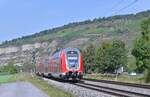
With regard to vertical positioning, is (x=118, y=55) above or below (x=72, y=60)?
above

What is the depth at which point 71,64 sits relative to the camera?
6184 centimetres

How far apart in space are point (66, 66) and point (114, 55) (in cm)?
5529

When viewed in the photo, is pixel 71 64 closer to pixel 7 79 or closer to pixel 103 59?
pixel 7 79

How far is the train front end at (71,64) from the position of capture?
61531 millimetres

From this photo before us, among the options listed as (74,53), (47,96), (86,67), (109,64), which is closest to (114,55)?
(109,64)

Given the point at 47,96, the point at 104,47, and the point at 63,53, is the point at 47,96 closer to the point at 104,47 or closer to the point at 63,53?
the point at 63,53

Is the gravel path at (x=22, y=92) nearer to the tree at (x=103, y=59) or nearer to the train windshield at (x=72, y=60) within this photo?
the train windshield at (x=72, y=60)

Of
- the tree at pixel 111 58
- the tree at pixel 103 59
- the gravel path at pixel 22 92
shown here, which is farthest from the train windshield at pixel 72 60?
the tree at pixel 103 59

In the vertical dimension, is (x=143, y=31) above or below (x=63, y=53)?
above

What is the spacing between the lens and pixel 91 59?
452 ft

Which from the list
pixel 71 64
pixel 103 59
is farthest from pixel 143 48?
pixel 71 64

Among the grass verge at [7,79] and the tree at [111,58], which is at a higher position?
the tree at [111,58]

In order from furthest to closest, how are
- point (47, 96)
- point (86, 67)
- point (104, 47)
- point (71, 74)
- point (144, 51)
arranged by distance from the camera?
point (86, 67) → point (104, 47) → point (144, 51) → point (71, 74) → point (47, 96)

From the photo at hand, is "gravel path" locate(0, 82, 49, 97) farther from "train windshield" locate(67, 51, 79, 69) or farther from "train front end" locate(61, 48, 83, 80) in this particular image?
"train windshield" locate(67, 51, 79, 69)
